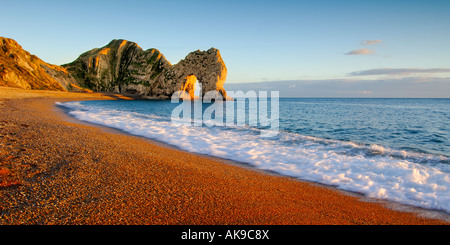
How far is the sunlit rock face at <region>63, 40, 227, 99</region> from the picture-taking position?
97625 mm

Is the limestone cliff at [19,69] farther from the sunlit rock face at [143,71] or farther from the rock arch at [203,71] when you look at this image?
the rock arch at [203,71]

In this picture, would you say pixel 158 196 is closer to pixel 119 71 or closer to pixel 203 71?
pixel 203 71

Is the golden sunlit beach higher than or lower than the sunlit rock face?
lower

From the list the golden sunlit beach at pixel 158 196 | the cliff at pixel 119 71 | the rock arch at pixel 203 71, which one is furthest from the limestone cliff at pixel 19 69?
the golden sunlit beach at pixel 158 196

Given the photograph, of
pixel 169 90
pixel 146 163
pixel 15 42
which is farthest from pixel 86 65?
pixel 146 163

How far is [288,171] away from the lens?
816 cm

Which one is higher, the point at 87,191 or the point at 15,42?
the point at 15,42

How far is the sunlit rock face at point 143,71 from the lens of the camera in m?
97.6

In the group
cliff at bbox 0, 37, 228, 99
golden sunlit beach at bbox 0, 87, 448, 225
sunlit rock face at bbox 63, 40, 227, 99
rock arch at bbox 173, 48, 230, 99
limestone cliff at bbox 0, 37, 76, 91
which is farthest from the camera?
sunlit rock face at bbox 63, 40, 227, 99

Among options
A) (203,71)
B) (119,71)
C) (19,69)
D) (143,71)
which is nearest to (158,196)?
(19,69)

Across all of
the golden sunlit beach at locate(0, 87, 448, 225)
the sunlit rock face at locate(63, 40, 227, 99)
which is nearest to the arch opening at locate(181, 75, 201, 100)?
the sunlit rock face at locate(63, 40, 227, 99)

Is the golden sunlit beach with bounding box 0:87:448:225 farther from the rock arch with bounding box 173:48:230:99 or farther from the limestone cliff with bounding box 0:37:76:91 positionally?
the rock arch with bounding box 173:48:230:99
